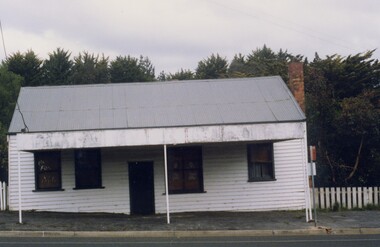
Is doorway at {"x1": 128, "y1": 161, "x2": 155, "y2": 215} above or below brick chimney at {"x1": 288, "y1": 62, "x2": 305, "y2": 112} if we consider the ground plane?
below

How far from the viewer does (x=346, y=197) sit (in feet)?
82.9

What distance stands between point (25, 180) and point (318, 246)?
1266cm

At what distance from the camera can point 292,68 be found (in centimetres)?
2652

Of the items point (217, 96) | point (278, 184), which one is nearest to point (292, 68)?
point (217, 96)

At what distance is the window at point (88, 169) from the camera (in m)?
24.0

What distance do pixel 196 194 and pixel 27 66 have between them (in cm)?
2877

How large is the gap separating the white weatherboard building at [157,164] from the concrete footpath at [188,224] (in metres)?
0.93

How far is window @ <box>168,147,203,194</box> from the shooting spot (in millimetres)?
24453

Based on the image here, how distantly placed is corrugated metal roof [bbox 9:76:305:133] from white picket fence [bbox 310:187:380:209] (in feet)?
13.3

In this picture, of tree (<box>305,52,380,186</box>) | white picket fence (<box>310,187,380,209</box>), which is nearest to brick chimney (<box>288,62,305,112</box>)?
tree (<box>305,52,380,186</box>)

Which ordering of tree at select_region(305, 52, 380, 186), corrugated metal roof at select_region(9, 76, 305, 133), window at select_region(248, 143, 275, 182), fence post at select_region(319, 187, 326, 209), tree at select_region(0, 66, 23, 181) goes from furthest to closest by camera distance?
1. tree at select_region(0, 66, 23, 181)
2. tree at select_region(305, 52, 380, 186)
3. fence post at select_region(319, 187, 326, 209)
4. window at select_region(248, 143, 275, 182)
5. corrugated metal roof at select_region(9, 76, 305, 133)

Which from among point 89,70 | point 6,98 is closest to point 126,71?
point 89,70

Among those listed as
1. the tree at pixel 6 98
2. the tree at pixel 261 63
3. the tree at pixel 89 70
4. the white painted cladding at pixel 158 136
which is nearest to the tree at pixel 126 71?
the tree at pixel 89 70

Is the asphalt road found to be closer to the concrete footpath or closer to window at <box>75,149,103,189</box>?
the concrete footpath
